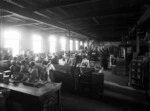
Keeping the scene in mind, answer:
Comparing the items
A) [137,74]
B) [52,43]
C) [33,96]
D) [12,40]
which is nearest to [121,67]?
[137,74]

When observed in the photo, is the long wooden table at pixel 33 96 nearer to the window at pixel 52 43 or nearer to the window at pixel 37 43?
the window at pixel 37 43

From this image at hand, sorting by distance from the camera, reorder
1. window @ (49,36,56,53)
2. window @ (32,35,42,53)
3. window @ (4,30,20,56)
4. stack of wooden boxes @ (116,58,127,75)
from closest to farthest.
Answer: window @ (4,30,20,56) < stack of wooden boxes @ (116,58,127,75) < window @ (32,35,42,53) < window @ (49,36,56,53)

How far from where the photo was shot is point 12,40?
603 cm

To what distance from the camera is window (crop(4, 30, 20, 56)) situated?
5.67 metres

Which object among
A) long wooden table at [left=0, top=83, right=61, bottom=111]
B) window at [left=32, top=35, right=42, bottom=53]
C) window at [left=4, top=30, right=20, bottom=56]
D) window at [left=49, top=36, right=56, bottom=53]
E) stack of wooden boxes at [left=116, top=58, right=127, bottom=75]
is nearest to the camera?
long wooden table at [left=0, top=83, right=61, bottom=111]

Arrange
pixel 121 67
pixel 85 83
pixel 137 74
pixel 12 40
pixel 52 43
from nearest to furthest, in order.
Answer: pixel 85 83 < pixel 137 74 < pixel 12 40 < pixel 121 67 < pixel 52 43

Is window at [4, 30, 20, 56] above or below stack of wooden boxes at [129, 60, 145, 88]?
above

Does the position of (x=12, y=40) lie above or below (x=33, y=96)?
above

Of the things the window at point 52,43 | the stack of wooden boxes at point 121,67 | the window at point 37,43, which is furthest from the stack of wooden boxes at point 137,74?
the window at point 52,43

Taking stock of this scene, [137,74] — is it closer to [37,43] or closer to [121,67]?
[121,67]

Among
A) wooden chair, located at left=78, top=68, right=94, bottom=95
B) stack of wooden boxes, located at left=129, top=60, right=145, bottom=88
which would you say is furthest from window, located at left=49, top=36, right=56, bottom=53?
stack of wooden boxes, located at left=129, top=60, right=145, bottom=88

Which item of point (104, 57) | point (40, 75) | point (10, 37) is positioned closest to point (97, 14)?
point (40, 75)

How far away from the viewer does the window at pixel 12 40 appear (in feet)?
18.6

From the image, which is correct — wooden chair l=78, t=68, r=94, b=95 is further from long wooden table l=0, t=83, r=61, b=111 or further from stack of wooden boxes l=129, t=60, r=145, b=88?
stack of wooden boxes l=129, t=60, r=145, b=88
